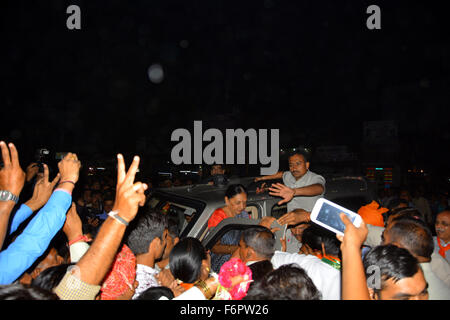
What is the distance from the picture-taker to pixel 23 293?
113 centimetres

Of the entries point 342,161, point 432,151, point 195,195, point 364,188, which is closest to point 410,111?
point 432,151

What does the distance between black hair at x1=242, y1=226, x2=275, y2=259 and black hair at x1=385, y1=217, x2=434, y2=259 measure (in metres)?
0.94

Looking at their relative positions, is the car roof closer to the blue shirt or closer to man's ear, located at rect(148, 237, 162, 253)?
man's ear, located at rect(148, 237, 162, 253)

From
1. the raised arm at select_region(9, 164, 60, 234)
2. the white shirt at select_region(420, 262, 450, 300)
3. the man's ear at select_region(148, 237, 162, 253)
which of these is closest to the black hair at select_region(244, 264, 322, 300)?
the white shirt at select_region(420, 262, 450, 300)

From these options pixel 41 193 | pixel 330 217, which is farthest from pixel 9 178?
pixel 330 217

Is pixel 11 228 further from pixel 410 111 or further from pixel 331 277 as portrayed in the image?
pixel 410 111

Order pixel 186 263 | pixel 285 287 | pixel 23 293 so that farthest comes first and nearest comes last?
1. pixel 186 263
2. pixel 285 287
3. pixel 23 293

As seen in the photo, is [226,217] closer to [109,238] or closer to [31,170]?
[109,238]

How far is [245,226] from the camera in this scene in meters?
2.65

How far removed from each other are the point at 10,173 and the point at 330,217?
1996 millimetres

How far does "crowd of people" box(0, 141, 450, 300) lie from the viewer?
1.31 meters

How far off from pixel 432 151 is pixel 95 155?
29.1 m

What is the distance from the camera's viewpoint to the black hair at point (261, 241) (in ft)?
7.45

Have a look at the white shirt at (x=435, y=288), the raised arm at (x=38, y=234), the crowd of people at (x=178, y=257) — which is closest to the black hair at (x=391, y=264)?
the crowd of people at (x=178, y=257)
